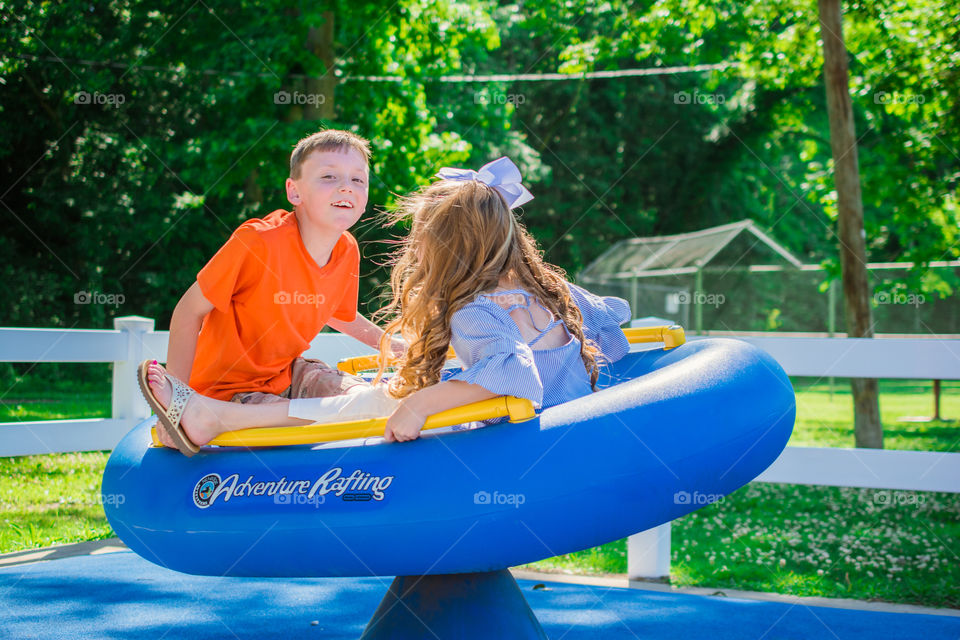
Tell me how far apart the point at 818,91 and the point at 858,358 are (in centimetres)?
1688

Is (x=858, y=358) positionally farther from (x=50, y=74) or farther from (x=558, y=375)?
(x=50, y=74)

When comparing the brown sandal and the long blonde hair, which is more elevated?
the long blonde hair

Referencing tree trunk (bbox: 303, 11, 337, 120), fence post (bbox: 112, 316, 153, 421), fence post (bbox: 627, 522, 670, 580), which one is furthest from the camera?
tree trunk (bbox: 303, 11, 337, 120)

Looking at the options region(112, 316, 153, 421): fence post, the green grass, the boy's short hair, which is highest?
the boy's short hair

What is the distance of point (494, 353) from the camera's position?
2121 mm

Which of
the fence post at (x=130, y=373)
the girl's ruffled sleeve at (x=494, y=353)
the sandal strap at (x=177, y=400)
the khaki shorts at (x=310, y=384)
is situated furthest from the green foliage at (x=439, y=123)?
the girl's ruffled sleeve at (x=494, y=353)

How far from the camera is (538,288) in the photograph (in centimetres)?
241

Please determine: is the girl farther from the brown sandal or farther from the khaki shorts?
the khaki shorts

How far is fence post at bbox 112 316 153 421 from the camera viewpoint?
433cm

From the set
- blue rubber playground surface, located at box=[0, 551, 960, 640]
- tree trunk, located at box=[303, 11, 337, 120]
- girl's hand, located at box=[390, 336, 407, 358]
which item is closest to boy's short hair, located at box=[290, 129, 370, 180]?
girl's hand, located at box=[390, 336, 407, 358]

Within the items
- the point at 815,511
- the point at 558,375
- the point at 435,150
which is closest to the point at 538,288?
the point at 558,375

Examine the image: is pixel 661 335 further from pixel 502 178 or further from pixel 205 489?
pixel 205 489

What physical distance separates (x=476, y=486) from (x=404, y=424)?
248 mm

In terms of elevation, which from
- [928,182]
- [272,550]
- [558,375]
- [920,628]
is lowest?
[920,628]
